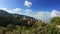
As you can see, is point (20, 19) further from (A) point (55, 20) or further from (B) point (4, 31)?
(B) point (4, 31)

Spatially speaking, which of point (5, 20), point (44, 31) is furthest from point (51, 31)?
point (5, 20)

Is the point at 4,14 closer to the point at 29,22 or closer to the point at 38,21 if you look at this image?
the point at 29,22

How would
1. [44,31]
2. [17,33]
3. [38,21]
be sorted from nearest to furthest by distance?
[17,33], [44,31], [38,21]

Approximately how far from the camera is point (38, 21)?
6078 mm

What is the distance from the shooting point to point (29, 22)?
630 cm

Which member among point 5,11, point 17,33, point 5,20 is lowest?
point 17,33

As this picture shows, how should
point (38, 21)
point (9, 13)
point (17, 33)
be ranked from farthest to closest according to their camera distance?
point (9, 13) → point (38, 21) → point (17, 33)

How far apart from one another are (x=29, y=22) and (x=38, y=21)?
438 mm

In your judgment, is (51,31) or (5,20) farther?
(5,20)

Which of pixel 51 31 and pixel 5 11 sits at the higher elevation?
pixel 5 11

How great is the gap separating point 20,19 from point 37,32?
2.04 metres

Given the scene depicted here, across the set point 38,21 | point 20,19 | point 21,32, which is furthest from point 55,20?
point 21,32

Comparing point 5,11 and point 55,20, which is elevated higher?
point 5,11

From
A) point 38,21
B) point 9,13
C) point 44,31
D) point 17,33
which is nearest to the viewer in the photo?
point 17,33
